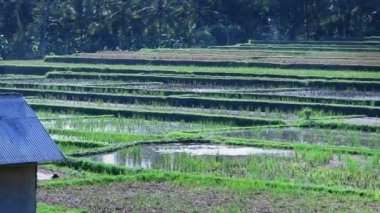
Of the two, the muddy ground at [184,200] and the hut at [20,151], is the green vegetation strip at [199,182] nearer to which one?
the muddy ground at [184,200]

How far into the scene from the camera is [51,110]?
24109 mm

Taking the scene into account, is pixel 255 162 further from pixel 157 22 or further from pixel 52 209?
pixel 157 22

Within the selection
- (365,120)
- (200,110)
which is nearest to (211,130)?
(365,120)

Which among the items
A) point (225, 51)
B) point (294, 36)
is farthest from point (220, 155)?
point (294, 36)

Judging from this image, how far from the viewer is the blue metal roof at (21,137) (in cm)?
916

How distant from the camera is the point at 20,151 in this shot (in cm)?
921

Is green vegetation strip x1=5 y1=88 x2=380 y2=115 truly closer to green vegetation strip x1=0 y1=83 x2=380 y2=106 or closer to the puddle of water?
the puddle of water

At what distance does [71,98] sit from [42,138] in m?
17.7

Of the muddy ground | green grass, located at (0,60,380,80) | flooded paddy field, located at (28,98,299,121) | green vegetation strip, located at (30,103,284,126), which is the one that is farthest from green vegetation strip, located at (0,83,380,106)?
the muddy ground

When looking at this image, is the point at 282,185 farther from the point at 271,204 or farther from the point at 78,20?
the point at 78,20

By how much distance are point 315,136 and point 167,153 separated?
11.8ft

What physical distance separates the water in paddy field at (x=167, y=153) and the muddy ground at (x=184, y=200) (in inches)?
81.9

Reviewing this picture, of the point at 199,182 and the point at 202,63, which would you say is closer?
the point at 199,182

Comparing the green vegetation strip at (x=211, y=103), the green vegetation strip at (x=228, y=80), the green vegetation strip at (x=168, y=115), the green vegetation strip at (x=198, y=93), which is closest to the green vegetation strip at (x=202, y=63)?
the green vegetation strip at (x=228, y=80)
